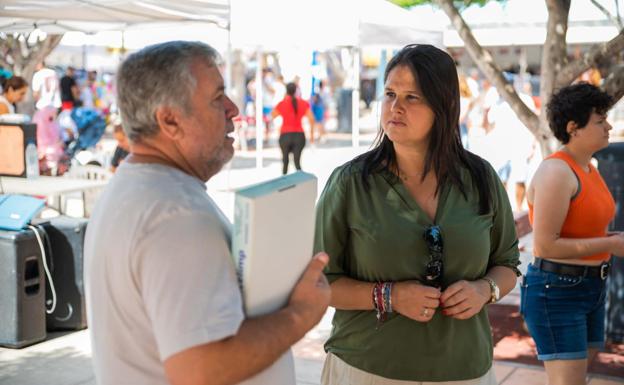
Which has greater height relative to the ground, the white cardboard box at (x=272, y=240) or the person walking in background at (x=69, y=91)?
the person walking in background at (x=69, y=91)

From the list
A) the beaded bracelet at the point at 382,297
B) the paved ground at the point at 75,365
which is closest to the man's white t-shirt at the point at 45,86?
the paved ground at the point at 75,365

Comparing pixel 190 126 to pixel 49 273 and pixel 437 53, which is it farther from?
pixel 49 273

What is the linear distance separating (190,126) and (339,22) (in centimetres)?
1112

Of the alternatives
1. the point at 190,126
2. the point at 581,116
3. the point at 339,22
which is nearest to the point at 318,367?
the point at 581,116

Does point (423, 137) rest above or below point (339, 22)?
below

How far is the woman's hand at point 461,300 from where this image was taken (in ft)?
8.45

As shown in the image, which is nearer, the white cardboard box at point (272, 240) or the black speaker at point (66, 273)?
the white cardboard box at point (272, 240)

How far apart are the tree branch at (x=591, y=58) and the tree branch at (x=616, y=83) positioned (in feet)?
0.48

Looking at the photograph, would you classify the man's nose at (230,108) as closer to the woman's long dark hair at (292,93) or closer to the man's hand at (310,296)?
the man's hand at (310,296)

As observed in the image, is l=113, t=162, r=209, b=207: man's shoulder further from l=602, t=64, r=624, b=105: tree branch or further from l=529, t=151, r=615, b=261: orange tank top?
l=602, t=64, r=624, b=105: tree branch

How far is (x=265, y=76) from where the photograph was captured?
1198 inches

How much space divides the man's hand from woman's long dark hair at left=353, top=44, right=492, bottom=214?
0.81 m

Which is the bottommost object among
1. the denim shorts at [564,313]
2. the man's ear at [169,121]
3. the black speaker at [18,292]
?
the black speaker at [18,292]

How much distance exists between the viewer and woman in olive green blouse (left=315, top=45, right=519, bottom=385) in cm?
261
